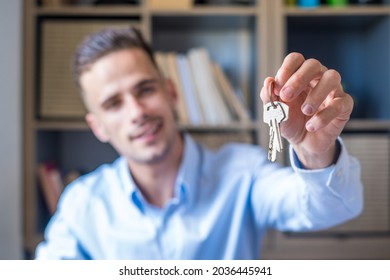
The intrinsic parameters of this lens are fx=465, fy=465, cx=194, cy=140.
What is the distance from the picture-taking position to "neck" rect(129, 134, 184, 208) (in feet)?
2.35

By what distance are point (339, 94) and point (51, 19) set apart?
0.86 metres

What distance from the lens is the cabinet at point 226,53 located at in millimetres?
894

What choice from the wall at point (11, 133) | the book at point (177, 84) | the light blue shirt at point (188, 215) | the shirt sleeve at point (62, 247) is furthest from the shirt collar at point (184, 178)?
the wall at point (11, 133)

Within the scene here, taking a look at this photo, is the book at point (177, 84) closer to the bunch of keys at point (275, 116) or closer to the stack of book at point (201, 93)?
the stack of book at point (201, 93)

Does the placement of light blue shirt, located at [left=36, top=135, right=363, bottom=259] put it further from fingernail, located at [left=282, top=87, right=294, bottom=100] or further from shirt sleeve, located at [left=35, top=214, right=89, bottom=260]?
fingernail, located at [left=282, top=87, right=294, bottom=100]

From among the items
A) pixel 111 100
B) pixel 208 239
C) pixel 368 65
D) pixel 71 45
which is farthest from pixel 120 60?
pixel 368 65

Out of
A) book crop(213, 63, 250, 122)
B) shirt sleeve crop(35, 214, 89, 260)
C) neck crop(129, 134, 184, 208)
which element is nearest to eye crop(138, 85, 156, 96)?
neck crop(129, 134, 184, 208)

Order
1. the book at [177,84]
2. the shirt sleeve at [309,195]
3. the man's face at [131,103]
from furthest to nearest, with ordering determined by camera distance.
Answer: the book at [177,84] → the man's face at [131,103] → the shirt sleeve at [309,195]

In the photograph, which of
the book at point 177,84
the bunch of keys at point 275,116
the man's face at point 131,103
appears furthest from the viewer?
the book at point 177,84

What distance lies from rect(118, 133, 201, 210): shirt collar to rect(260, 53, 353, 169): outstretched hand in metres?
0.36

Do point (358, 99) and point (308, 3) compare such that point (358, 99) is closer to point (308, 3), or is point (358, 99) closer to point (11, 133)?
point (308, 3)

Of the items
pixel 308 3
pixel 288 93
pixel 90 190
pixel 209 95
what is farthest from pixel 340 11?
pixel 288 93

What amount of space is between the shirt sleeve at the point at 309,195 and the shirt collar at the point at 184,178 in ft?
0.32

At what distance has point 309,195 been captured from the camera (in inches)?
18.8
